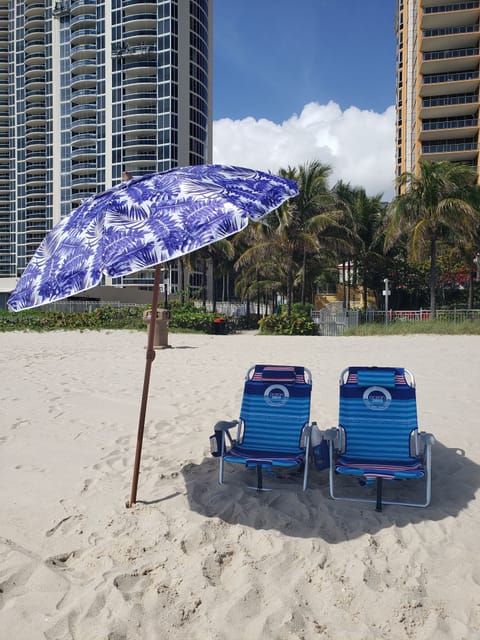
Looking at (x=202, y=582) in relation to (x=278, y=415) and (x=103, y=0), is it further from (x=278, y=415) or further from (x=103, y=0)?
(x=103, y=0)

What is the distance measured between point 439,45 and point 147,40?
3596 cm

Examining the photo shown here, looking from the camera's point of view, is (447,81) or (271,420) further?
(447,81)

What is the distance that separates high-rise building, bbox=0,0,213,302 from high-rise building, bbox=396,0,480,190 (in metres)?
28.5

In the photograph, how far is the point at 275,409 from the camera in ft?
13.7

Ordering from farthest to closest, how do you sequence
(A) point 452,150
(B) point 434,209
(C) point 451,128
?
(A) point 452,150, (C) point 451,128, (B) point 434,209

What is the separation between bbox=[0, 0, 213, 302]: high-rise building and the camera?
62.1m

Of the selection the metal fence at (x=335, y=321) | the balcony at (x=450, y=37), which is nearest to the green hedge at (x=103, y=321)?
the metal fence at (x=335, y=321)

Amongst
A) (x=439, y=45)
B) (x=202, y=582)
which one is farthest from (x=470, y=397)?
(x=439, y=45)

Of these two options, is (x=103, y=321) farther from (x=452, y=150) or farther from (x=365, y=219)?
(x=452, y=150)

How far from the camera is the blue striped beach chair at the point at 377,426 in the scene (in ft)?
12.4

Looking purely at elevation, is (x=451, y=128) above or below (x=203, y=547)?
above

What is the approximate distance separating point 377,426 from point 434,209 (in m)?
19.8

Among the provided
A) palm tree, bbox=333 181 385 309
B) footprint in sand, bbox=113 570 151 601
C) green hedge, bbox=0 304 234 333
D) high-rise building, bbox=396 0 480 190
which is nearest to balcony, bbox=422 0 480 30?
high-rise building, bbox=396 0 480 190

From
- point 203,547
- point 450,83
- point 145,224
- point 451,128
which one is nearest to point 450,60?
point 450,83
